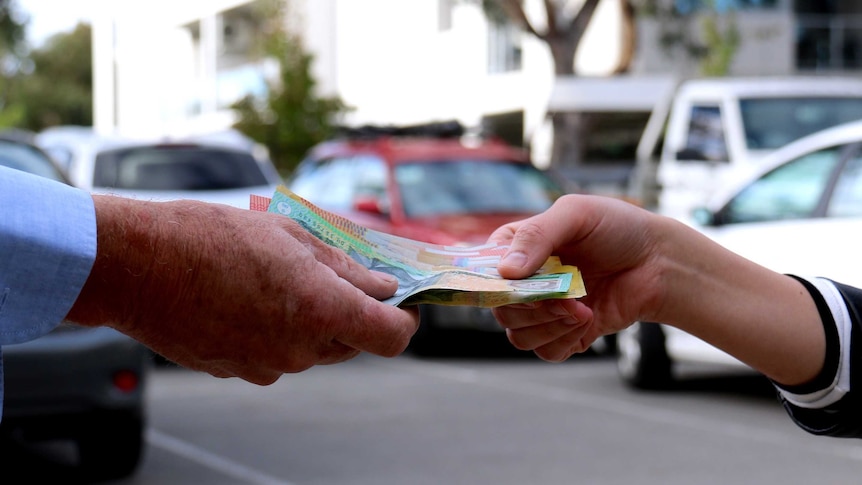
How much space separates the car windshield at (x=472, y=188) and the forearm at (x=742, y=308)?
8.58m

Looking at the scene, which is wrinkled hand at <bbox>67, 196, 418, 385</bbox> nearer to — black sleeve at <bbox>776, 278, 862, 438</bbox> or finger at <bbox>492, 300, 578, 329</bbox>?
finger at <bbox>492, 300, 578, 329</bbox>

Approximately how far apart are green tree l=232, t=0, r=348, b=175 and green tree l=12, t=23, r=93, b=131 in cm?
4600

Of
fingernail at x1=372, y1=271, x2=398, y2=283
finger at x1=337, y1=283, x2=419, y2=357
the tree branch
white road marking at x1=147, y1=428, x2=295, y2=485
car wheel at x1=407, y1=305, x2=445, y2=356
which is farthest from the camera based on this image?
the tree branch

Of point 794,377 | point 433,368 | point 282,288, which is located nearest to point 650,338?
point 433,368

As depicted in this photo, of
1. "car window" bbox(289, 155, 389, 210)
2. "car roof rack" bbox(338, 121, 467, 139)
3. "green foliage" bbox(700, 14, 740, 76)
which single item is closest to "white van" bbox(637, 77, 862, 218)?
"car window" bbox(289, 155, 389, 210)

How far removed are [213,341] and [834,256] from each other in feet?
18.2

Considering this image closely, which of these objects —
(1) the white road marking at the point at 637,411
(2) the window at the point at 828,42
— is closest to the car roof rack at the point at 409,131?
(1) the white road marking at the point at 637,411

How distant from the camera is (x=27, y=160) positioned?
7.41m

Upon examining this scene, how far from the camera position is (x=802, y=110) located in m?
11.7

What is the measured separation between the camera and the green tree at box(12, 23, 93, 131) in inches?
2776

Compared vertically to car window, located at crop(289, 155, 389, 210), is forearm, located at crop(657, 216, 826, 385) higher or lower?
higher

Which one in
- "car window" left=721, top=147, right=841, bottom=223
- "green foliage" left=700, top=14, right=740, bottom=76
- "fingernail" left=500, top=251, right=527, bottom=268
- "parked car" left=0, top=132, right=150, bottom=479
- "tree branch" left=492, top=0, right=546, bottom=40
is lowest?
"parked car" left=0, top=132, right=150, bottom=479

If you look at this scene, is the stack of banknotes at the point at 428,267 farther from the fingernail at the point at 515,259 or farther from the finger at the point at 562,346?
the finger at the point at 562,346

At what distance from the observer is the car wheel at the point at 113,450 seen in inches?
250
